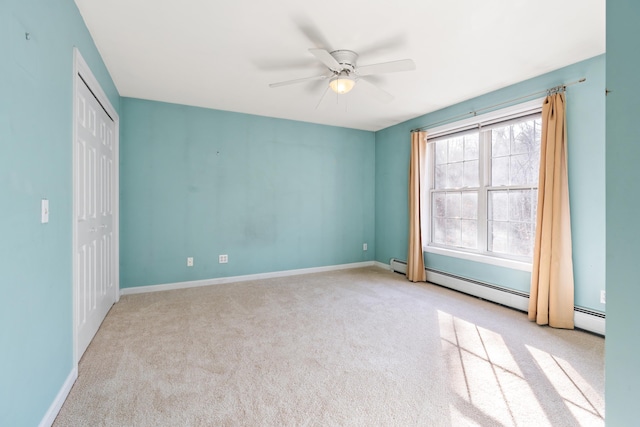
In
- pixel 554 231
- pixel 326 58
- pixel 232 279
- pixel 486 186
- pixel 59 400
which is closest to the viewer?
pixel 59 400

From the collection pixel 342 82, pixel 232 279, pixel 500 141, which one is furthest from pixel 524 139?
pixel 232 279

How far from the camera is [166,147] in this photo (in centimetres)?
400

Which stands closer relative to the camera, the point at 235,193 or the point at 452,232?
the point at 452,232

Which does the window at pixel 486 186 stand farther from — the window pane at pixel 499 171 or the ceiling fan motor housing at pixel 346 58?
the ceiling fan motor housing at pixel 346 58

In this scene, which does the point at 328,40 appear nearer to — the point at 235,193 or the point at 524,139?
the point at 524,139

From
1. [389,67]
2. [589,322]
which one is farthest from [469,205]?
[389,67]

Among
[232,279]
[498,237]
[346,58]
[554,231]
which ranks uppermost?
[346,58]

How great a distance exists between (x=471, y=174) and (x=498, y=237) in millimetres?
881

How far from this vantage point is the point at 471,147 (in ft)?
12.9

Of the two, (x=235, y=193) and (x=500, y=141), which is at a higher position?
(x=500, y=141)

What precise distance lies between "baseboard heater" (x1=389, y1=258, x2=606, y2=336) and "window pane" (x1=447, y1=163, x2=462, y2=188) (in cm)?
124

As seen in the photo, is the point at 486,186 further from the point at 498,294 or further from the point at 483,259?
the point at 498,294

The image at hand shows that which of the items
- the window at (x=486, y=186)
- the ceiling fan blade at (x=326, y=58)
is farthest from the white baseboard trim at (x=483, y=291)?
the ceiling fan blade at (x=326, y=58)

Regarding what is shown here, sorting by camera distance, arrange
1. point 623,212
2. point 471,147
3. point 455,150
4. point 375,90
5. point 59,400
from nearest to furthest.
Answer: point 623,212 → point 59,400 → point 375,90 → point 471,147 → point 455,150
